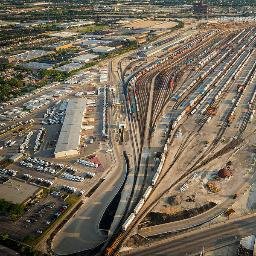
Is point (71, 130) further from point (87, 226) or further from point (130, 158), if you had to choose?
point (87, 226)

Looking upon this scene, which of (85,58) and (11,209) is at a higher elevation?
(85,58)

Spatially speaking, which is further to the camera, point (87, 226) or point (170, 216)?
point (170, 216)

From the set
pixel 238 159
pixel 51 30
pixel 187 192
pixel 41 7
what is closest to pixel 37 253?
pixel 187 192

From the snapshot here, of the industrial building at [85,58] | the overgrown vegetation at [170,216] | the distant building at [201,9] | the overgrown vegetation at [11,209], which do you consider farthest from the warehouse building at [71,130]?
the distant building at [201,9]

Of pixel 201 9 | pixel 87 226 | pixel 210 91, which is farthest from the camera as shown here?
pixel 201 9

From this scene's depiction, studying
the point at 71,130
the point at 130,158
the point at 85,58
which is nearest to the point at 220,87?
the point at 130,158

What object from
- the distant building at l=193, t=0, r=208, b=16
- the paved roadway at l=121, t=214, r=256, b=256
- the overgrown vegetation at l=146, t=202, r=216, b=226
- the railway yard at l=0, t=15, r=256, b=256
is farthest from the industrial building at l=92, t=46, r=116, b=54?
the paved roadway at l=121, t=214, r=256, b=256

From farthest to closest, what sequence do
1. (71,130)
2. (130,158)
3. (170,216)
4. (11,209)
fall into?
(71,130)
(130,158)
(11,209)
(170,216)
